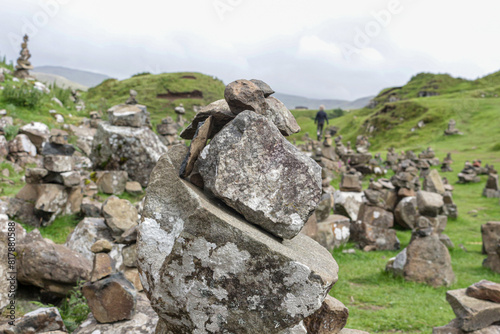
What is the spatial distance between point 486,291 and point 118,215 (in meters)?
6.23

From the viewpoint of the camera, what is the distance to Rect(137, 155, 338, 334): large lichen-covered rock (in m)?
2.80

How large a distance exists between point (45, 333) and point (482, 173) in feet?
93.4

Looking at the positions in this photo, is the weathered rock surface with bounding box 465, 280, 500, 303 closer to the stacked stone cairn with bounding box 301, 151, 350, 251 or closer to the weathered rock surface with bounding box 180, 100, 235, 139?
the weathered rock surface with bounding box 180, 100, 235, 139

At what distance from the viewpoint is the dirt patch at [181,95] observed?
107 feet

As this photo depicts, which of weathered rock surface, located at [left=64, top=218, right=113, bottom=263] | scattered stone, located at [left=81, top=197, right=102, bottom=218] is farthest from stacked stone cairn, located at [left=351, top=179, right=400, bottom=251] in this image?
weathered rock surface, located at [left=64, top=218, right=113, bottom=263]

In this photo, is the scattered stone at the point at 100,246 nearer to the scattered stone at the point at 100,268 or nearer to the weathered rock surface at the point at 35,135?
the scattered stone at the point at 100,268

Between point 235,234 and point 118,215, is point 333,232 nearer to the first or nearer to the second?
point 118,215

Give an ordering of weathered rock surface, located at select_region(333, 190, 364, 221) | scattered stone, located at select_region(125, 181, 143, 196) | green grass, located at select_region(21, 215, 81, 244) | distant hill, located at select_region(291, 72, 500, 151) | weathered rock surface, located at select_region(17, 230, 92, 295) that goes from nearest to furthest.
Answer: weathered rock surface, located at select_region(17, 230, 92, 295)
green grass, located at select_region(21, 215, 81, 244)
scattered stone, located at select_region(125, 181, 143, 196)
weathered rock surface, located at select_region(333, 190, 364, 221)
distant hill, located at select_region(291, 72, 500, 151)

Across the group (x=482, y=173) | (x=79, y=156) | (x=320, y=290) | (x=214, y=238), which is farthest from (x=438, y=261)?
(x=482, y=173)

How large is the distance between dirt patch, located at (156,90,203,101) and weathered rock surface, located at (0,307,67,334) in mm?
29618

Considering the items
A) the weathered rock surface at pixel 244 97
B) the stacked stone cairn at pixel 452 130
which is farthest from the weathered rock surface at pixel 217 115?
the stacked stone cairn at pixel 452 130

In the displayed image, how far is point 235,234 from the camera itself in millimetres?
2803

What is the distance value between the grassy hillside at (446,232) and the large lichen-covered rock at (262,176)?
421 centimetres

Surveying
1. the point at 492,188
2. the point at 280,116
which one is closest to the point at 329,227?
the point at 280,116
